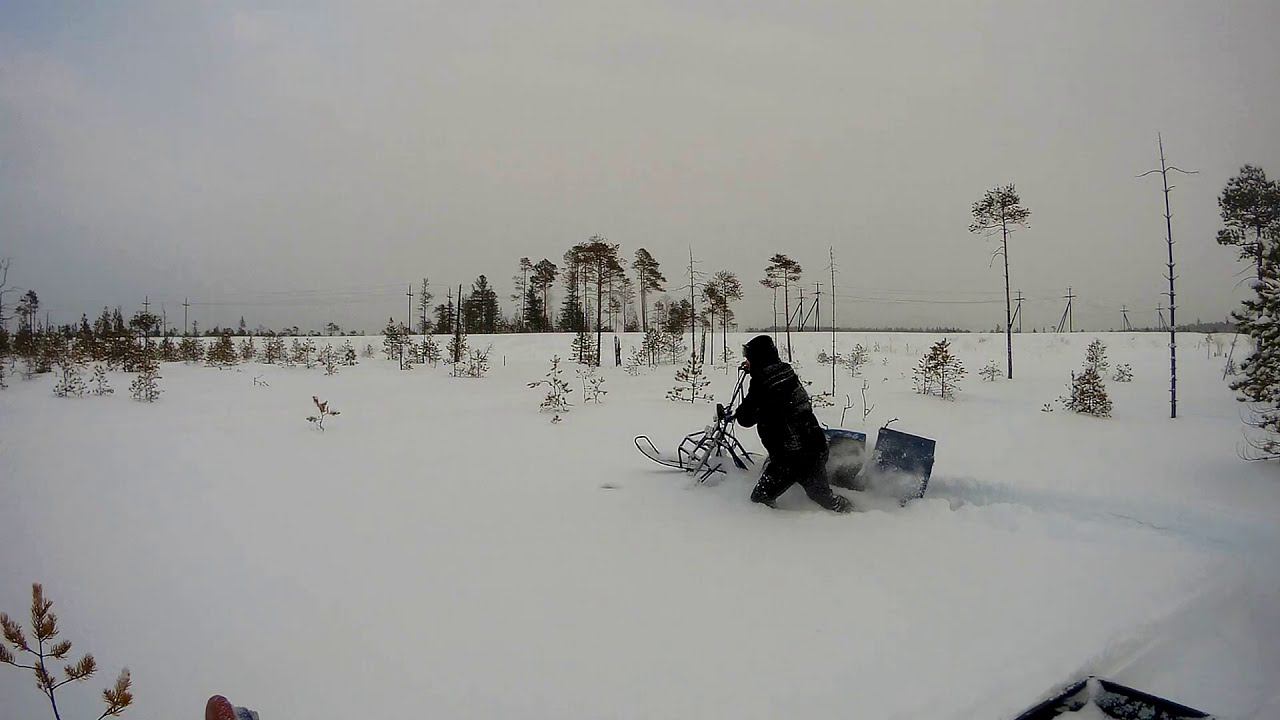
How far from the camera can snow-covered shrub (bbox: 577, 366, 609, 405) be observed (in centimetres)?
1427

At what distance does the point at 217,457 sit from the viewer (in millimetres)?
7699

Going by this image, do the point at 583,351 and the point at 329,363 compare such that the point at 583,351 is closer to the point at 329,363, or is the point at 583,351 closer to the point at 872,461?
the point at 329,363

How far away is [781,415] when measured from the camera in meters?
5.42

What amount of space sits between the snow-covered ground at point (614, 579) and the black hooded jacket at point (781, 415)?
66 centimetres

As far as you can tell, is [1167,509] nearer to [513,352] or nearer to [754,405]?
[754,405]

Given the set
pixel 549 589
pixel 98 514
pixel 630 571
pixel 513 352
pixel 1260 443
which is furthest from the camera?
pixel 513 352

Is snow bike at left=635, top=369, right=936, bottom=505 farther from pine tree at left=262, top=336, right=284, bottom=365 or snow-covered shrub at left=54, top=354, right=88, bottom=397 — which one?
pine tree at left=262, top=336, right=284, bottom=365

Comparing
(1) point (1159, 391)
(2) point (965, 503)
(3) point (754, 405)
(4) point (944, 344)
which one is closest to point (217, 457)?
(3) point (754, 405)

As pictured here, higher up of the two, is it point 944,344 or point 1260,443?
point 944,344

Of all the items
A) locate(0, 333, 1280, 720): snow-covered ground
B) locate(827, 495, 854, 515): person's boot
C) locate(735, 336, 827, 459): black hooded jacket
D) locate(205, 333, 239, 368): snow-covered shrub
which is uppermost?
locate(205, 333, 239, 368): snow-covered shrub

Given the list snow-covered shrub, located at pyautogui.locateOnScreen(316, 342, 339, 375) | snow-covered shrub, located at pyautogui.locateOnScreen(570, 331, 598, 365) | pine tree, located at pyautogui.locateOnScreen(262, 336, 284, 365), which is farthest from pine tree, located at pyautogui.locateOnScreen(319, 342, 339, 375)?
snow-covered shrub, located at pyautogui.locateOnScreen(570, 331, 598, 365)

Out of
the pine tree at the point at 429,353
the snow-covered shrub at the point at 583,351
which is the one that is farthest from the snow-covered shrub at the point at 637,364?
the pine tree at the point at 429,353

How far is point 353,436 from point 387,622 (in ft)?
21.4

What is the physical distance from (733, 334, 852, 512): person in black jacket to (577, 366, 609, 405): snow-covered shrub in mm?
8423
